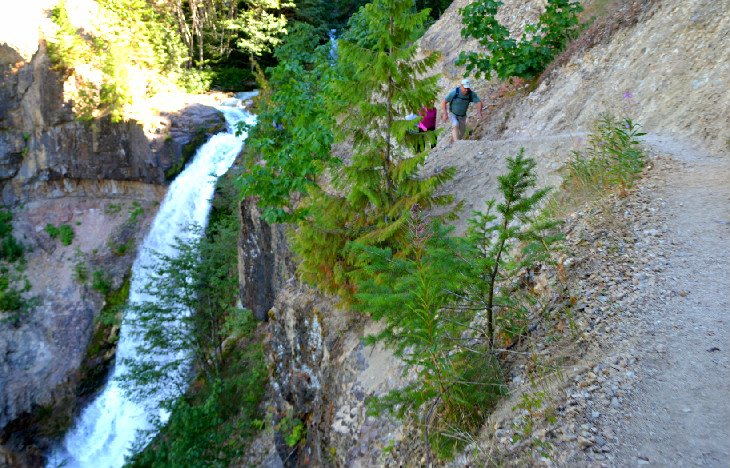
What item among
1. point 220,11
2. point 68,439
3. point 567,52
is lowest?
point 68,439

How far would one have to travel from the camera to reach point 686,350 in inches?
132

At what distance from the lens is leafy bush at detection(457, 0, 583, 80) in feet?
37.4

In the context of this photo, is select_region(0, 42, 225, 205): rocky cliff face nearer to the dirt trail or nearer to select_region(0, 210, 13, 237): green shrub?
select_region(0, 210, 13, 237): green shrub

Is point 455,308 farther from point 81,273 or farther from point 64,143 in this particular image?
point 64,143

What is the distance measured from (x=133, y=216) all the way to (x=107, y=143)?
3534 mm

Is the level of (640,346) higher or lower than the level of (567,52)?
lower

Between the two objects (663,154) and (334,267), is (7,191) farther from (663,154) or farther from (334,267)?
(663,154)

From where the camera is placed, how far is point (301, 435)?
8844 mm

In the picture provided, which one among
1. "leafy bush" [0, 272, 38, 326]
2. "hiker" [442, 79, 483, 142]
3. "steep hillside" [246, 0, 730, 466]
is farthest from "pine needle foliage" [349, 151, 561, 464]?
"leafy bush" [0, 272, 38, 326]

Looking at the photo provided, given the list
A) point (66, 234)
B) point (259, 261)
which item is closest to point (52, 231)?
point (66, 234)

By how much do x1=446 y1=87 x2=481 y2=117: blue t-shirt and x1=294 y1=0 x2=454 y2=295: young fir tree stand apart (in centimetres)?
363

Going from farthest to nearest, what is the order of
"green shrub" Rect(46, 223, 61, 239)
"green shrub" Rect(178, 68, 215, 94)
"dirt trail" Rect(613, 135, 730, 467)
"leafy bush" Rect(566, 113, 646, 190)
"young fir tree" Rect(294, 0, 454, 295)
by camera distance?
"green shrub" Rect(178, 68, 215, 94)
"green shrub" Rect(46, 223, 61, 239)
"young fir tree" Rect(294, 0, 454, 295)
"leafy bush" Rect(566, 113, 646, 190)
"dirt trail" Rect(613, 135, 730, 467)

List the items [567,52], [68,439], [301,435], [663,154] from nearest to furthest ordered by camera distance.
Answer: [663,154] < [301,435] < [567,52] < [68,439]

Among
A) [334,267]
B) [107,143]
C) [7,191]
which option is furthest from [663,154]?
[7,191]
